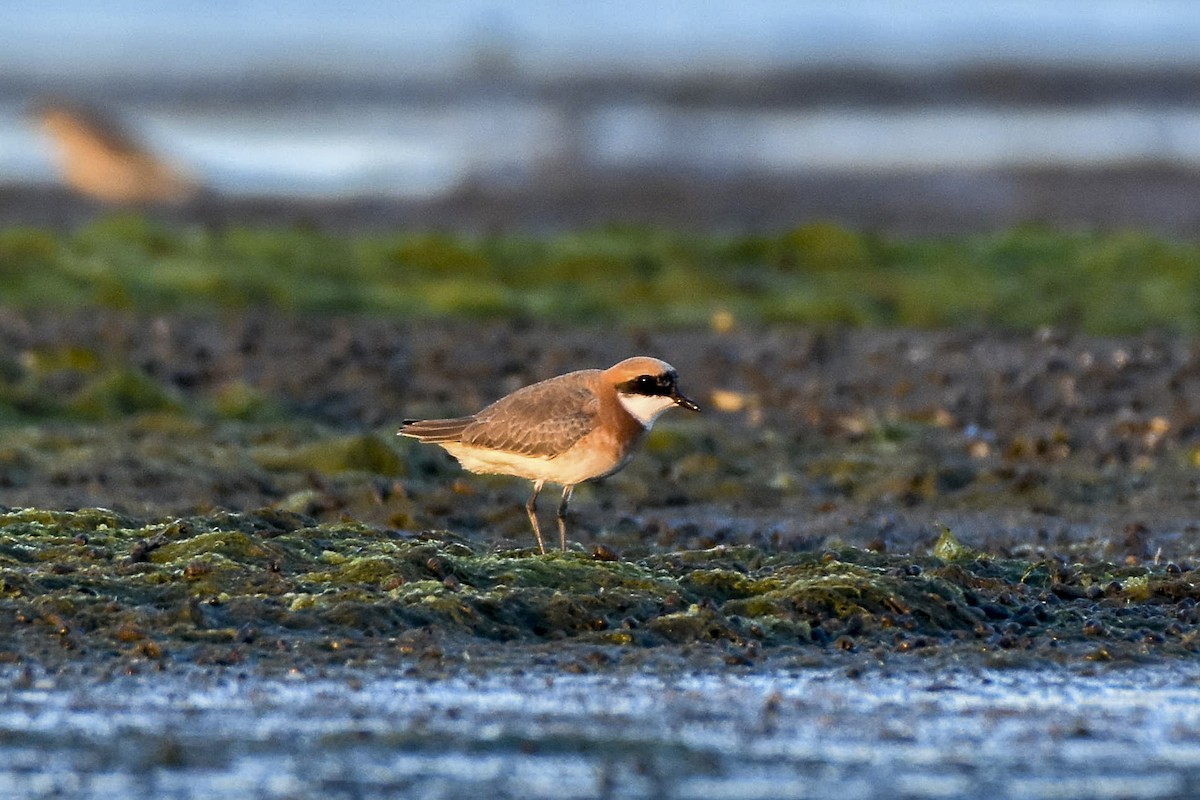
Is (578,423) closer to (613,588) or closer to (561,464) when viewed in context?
(561,464)

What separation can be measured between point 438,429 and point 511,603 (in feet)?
5.56

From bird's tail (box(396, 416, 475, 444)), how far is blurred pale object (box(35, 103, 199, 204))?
1291cm

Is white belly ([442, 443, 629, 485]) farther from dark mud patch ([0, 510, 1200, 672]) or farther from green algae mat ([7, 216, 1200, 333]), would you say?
green algae mat ([7, 216, 1200, 333])

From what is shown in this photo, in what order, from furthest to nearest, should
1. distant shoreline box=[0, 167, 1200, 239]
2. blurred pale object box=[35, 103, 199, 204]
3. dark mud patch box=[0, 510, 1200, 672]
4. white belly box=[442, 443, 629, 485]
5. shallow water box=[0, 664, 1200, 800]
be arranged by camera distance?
blurred pale object box=[35, 103, 199, 204] → distant shoreline box=[0, 167, 1200, 239] → white belly box=[442, 443, 629, 485] → dark mud patch box=[0, 510, 1200, 672] → shallow water box=[0, 664, 1200, 800]

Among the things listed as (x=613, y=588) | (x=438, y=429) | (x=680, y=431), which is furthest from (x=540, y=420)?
(x=680, y=431)

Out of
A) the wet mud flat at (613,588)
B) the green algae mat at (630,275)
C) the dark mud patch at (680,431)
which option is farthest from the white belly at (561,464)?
the green algae mat at (630,275)

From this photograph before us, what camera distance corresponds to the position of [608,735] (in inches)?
229

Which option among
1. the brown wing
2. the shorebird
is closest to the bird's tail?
the brown wing

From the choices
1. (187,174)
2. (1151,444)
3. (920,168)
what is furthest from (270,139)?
(1151,444)

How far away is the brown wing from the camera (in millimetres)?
8102

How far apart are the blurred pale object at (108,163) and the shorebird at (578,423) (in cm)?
1339

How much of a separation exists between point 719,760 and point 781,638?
1.39 m

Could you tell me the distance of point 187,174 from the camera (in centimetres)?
2159

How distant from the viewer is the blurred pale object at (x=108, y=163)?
2105 centimetres
